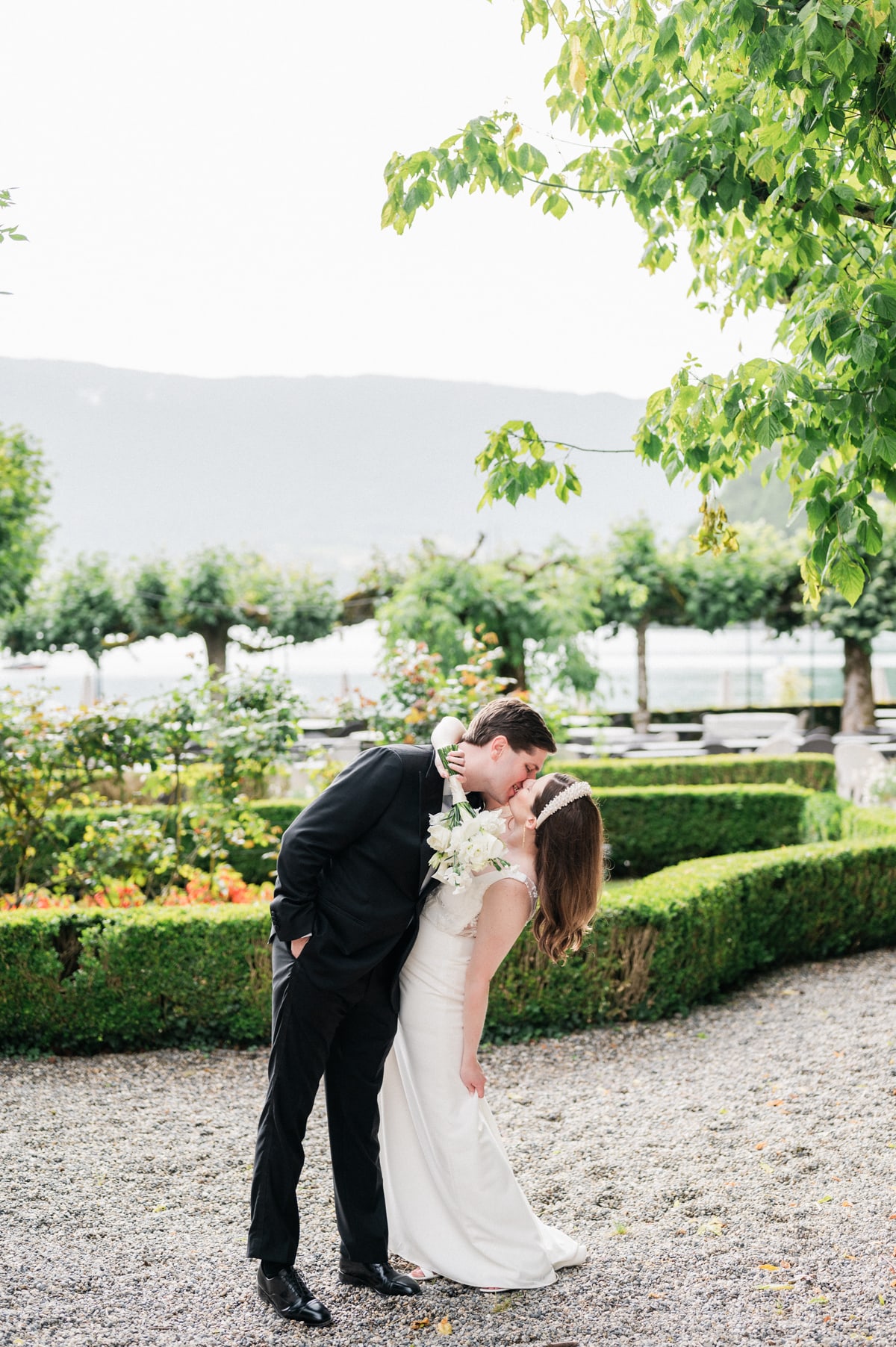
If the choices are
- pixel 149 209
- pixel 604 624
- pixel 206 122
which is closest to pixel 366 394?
pixel 149 209

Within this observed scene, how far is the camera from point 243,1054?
16.7 feet

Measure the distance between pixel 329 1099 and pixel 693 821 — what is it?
24.6ft

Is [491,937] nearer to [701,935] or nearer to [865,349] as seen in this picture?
[865,349]

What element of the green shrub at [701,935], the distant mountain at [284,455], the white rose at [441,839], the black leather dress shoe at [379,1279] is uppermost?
the distant mountain at [284,455]

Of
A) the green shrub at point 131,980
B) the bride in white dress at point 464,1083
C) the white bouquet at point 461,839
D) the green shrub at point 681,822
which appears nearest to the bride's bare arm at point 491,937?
the bride in white dress at point 464,1083

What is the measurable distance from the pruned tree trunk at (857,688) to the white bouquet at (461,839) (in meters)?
21.5

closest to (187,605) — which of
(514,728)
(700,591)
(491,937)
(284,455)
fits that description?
(700,591)

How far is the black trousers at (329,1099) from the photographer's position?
2805mm

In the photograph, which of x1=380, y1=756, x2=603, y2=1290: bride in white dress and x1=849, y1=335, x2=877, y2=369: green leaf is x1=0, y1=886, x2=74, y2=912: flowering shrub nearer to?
x1=380, y1=756, x2=603, y2=1290: bride in white dress

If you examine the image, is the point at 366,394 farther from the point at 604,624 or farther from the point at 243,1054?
the point at 243,1054

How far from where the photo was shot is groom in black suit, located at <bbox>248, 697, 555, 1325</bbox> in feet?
9.00

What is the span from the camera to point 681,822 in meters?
10.1

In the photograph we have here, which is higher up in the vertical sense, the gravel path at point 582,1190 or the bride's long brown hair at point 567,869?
the bride's long brown hair at point 567,869

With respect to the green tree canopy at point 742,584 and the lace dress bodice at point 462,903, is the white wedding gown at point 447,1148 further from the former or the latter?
the green tree canopy at point 742,584
